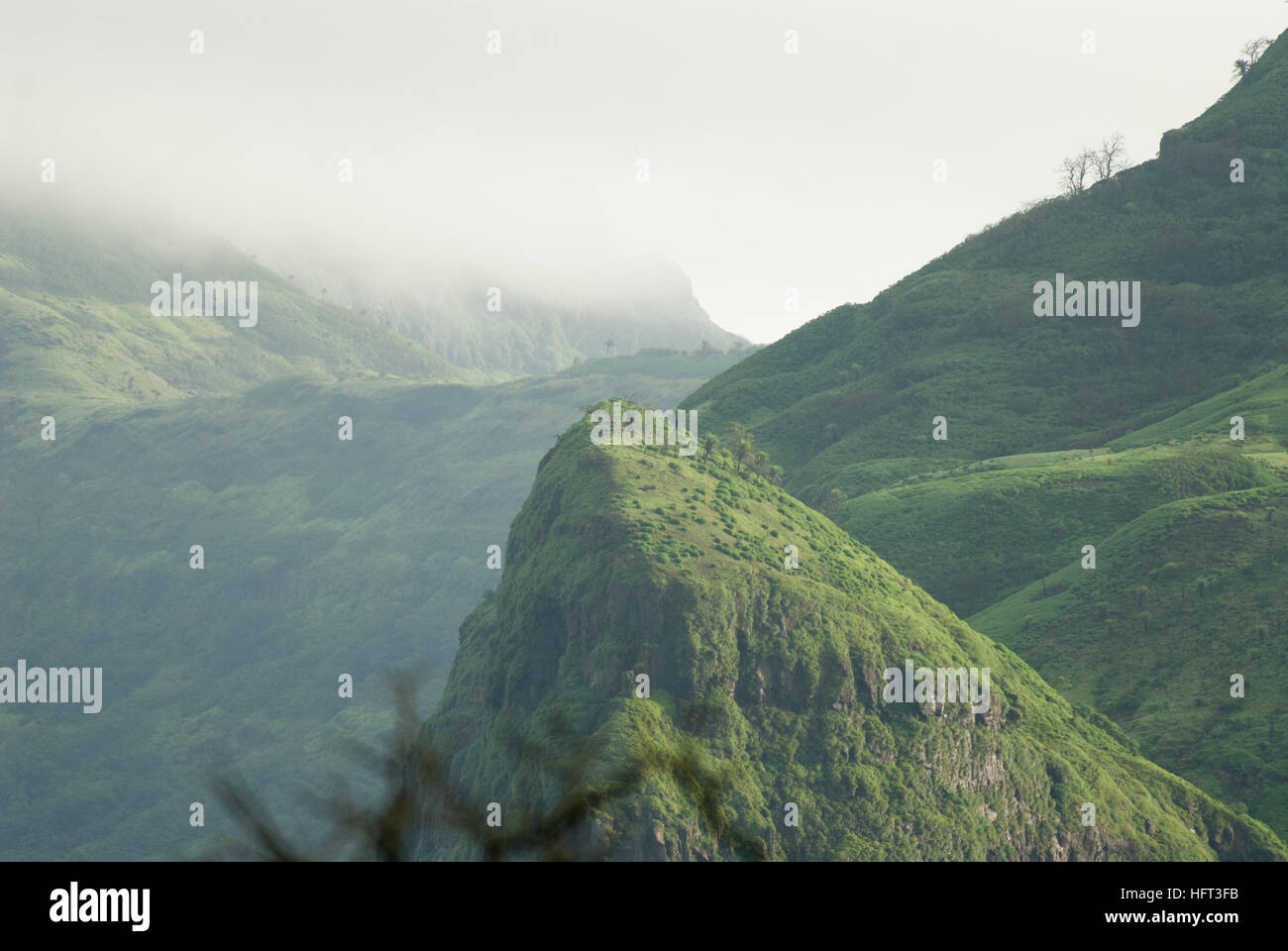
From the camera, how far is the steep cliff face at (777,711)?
76250 mm

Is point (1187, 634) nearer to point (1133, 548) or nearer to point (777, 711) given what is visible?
point (1133, 548)

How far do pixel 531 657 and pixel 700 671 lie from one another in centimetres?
1630

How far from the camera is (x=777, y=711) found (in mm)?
82750

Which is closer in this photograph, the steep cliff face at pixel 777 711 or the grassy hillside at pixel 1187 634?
the steep cliff face at pixel 777 711

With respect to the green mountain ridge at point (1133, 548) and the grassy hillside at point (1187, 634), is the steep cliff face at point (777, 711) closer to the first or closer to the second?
the grassy hillside at point (1187, 634)

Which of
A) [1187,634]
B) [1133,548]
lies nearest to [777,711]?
[1187,634]

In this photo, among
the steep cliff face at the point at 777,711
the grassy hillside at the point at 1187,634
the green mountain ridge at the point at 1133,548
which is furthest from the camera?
the green mountain ridge at the point at 1133,548

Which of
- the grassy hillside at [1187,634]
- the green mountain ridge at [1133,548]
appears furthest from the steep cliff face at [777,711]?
the green mountain ridge at [1133,548]

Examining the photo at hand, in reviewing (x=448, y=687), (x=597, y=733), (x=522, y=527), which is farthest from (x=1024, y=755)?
(x=448, y=687)

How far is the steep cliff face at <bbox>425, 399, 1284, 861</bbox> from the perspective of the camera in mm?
76250

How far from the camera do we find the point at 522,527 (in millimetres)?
107500

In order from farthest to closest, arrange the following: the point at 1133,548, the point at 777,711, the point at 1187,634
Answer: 1. the point at 1133,548
2. the point at 1187,634
3. the point at 777,711

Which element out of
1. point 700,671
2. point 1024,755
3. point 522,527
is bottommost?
point 1024,755
